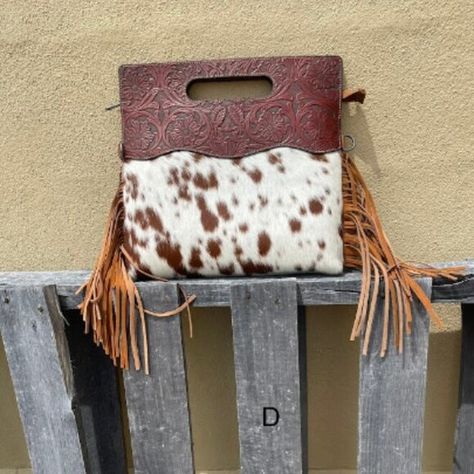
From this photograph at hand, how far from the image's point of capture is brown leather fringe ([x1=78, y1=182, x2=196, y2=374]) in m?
0.64

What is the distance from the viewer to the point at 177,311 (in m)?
0.64

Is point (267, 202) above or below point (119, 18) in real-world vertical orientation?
below

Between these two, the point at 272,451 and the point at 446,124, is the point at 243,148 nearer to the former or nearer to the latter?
the point at 446,124

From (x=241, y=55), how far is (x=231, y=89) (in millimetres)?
58

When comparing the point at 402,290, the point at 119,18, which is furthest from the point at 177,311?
the point at 119,18

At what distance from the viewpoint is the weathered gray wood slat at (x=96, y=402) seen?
73 cm

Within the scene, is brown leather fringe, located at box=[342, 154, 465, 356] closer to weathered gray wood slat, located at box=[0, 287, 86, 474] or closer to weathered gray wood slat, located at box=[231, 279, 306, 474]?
weathered gray wood slat, located at box=[231, 279, 306, 474]

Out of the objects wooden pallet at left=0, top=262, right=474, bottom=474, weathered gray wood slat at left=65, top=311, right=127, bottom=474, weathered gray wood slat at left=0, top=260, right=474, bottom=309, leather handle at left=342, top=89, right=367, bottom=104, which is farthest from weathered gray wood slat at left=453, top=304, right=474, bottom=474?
weathered gray wood slat at left=65, top=311, right=127, bottom=474

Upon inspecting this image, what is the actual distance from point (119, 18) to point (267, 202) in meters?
0.38

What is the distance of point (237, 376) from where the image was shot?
67 centimetres

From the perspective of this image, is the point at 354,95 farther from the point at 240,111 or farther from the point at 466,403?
the point at 466,403

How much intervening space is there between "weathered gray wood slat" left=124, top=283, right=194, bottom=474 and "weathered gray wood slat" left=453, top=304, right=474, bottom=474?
46 cm

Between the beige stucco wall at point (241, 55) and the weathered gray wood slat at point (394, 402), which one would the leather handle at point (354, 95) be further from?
the weathered gray wood slat at point (394, 402)

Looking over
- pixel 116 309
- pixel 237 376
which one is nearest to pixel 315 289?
pixel 237 376
